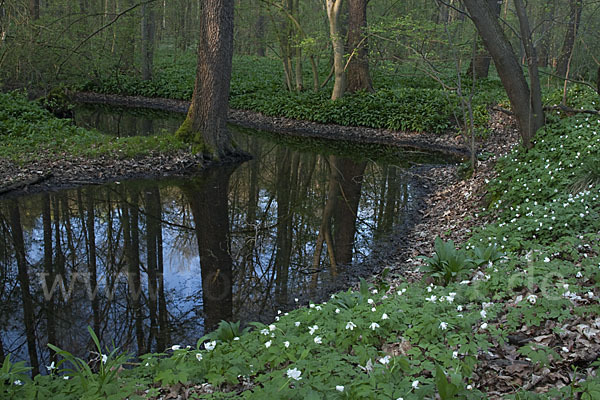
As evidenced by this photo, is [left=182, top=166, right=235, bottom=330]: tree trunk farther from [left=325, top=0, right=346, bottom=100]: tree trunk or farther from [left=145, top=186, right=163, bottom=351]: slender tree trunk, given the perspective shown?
[left=325, top=0, right=346, bottom=100]: tree trunk

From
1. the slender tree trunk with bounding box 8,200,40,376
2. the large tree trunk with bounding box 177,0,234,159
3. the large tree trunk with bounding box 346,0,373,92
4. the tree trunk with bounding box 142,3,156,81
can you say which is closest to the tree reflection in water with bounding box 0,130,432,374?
the slender tree trunk with bounding box 8,200,40,376

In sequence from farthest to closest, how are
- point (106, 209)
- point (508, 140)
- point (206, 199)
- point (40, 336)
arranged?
1. point (508, 140)
2. point (206, 199)
3. point (106, 209)
4. point (40, 336)

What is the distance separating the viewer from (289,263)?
686 centimetres

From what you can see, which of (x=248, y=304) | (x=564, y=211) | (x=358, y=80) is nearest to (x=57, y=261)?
(x=248, y=304)

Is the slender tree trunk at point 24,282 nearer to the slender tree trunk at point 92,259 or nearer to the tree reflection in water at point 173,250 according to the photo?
the tree reflection in water at point 173,250

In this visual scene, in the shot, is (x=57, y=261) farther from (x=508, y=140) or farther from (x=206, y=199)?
(x=508, y=140)

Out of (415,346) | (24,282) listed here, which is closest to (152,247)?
(24,282)

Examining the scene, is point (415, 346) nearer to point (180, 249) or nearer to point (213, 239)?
point (180, 249)

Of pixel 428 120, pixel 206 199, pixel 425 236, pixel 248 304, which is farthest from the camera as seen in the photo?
pixel 428 120

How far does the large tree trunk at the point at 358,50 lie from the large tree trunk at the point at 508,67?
32.1ft

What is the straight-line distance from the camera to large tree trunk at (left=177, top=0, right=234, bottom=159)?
1156 cm

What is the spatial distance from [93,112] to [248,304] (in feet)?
56.9

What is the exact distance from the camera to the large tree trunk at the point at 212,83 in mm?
11562

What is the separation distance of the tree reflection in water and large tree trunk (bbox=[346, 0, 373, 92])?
27.1ft
